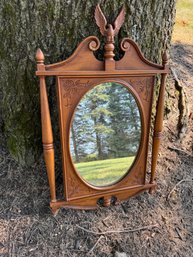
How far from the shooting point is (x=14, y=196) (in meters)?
1.60

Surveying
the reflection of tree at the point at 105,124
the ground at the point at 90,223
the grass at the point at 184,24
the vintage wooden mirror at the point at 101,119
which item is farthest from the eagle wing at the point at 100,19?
the grass at the point at 184,24

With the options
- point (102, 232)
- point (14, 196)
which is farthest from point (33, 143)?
point (102, 232)

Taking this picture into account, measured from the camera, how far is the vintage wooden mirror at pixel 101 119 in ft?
4.30

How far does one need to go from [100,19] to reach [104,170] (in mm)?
796

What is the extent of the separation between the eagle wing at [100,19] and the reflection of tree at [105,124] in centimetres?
27

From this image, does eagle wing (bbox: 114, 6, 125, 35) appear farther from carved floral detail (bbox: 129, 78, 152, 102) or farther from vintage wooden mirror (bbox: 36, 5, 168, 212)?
carved floral detail (bbox: 129, 78, 152, 102)

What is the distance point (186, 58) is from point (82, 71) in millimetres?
2202

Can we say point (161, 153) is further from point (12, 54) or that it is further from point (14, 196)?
point (12, 54)

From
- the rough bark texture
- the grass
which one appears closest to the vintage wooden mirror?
the rough bark texture

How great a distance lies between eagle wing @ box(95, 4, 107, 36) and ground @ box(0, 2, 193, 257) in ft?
2.87

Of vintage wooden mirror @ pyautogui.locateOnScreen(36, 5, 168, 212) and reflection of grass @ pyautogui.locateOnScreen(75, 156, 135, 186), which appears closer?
vintage wooden mirror @ pyautogui.locateOnScreen(36, 5, 168, 212)

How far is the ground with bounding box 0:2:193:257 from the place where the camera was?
1.46 metres

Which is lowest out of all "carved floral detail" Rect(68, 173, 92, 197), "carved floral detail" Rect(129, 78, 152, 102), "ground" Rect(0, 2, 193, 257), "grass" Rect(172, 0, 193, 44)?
"ground" Rect(0, 2, 193, 257)

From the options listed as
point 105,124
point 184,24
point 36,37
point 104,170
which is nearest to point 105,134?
point 105,124
